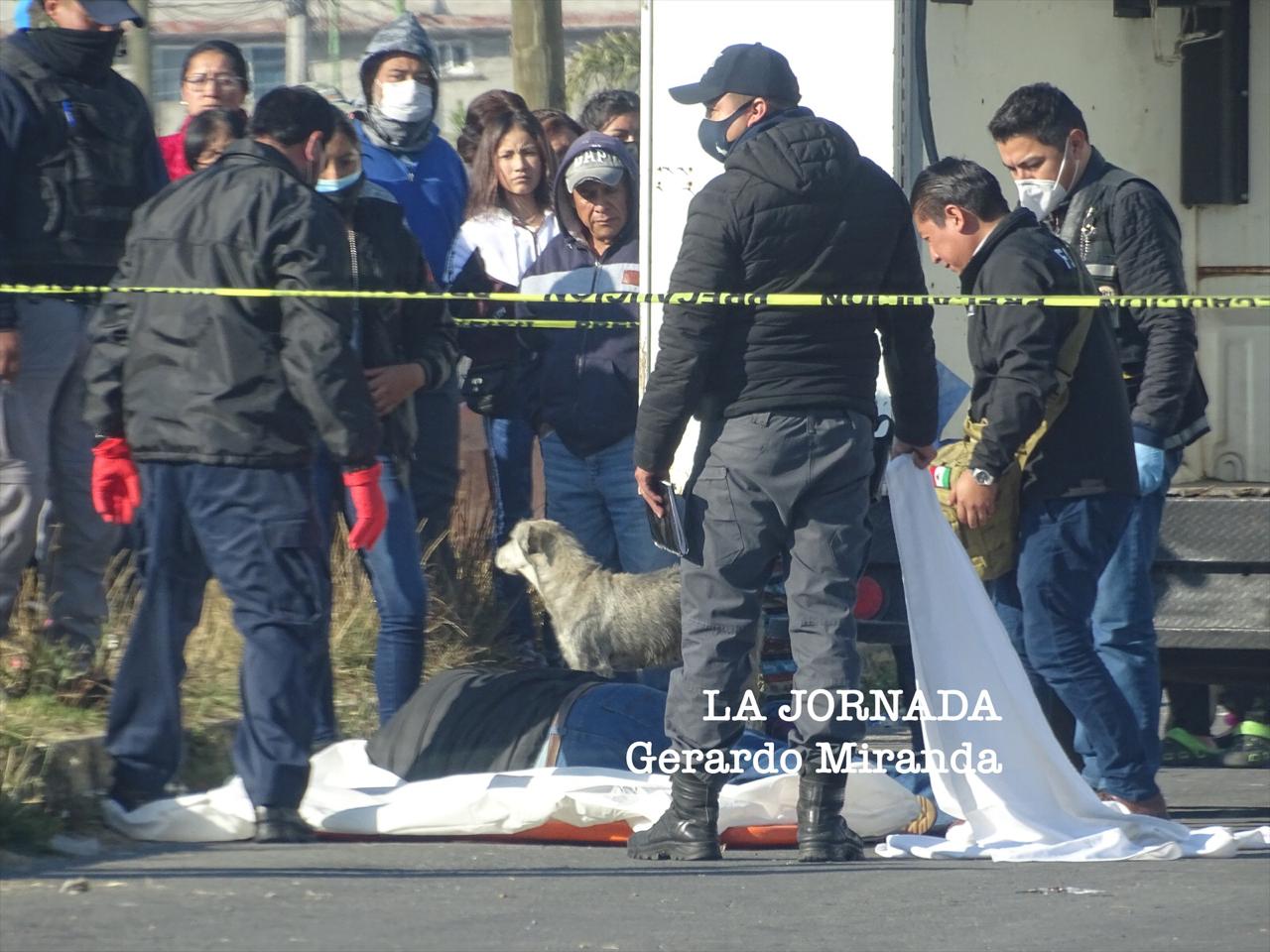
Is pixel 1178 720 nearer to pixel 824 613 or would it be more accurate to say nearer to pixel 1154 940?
pixel 824 613

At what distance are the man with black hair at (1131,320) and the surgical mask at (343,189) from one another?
1724mm

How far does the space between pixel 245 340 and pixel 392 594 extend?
113 cm

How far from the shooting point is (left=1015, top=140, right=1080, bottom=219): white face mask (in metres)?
6.19

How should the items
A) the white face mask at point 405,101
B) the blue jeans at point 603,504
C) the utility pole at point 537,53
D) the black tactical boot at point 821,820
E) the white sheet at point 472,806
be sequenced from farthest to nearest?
1. the utility pole at point 537,53
2. the white face mask at point 405,101
3. the blue jeans at point 603,504
4. the white sheet at point 472,806
5. the black tactical boot at point 821,820

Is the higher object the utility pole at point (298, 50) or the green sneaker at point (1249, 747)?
the utility pole at point (298, 50)

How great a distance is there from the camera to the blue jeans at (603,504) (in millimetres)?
7082

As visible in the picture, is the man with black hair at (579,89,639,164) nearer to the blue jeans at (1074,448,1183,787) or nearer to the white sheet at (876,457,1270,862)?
the blue jeans at (1074,448,1183,787)

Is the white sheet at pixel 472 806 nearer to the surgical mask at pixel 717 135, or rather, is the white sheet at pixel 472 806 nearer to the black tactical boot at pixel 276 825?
the black tactical boot at pixel 276 825

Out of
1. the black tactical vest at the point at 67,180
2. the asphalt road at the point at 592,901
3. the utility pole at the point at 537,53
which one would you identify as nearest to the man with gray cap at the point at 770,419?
the asphalt road at the point at 592,901

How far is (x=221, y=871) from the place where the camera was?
5.00 m

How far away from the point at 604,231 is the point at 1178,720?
2.50m

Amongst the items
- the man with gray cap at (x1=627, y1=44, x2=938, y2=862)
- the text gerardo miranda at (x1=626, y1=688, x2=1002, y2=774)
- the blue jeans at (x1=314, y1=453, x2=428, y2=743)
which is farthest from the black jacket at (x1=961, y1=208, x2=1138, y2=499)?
the blue jeans at (x1=314, y1=453, x2=428, y2=743)

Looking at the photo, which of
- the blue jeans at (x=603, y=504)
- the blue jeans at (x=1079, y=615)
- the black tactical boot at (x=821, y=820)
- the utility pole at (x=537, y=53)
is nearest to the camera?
the black tactical boot at (x=821, y=820)

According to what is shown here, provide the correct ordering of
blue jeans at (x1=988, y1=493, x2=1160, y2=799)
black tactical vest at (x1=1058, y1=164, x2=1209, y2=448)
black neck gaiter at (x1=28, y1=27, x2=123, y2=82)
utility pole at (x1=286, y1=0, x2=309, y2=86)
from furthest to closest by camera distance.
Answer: utility pole at (x1=286, y1=0, x2=309, y2=86) → black tactical vest at (x1=1058, y1=164, x2=1209, y2=448) → black neck gaiter at (x1=28, y1=27, x2=123, y2=82) → blue jeans at (x1=988, y1=493, x2=1160, y2=799)
